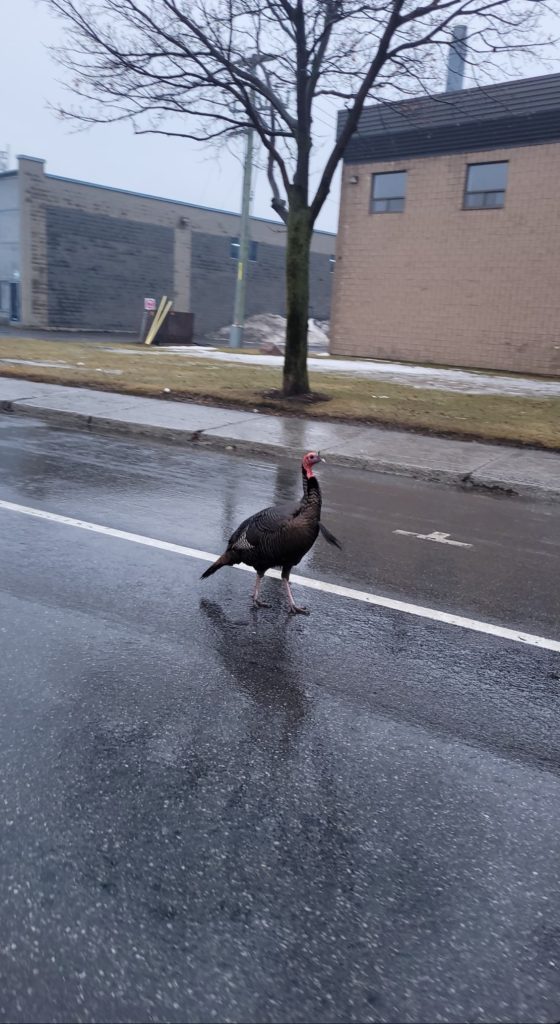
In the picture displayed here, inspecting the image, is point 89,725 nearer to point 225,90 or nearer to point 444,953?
point 444,953

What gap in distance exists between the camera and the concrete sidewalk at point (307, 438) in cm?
954

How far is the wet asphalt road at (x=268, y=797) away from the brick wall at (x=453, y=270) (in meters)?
20.6

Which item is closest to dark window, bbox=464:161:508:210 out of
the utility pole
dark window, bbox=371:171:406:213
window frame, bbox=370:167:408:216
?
window frame, bbox=370:167:408:216

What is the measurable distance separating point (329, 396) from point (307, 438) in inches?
151

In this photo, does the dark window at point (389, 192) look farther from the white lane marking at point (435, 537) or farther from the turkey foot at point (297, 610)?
the turkey foot at point (297, 610)

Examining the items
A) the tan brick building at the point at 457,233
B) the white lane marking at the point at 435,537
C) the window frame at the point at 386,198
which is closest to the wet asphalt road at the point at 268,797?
the white lane marking at the point at 435,537

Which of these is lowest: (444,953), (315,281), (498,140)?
(444,953)

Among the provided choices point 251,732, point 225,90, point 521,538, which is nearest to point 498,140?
point 225,90

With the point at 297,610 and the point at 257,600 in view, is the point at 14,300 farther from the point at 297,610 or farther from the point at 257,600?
the point at 297,610

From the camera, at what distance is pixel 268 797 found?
3158mm

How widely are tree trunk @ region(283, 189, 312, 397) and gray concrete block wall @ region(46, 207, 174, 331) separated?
82.1ft

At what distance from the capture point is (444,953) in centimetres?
246

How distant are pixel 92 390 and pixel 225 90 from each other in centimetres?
555

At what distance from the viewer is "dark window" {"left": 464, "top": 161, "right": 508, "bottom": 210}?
81.5 feet
